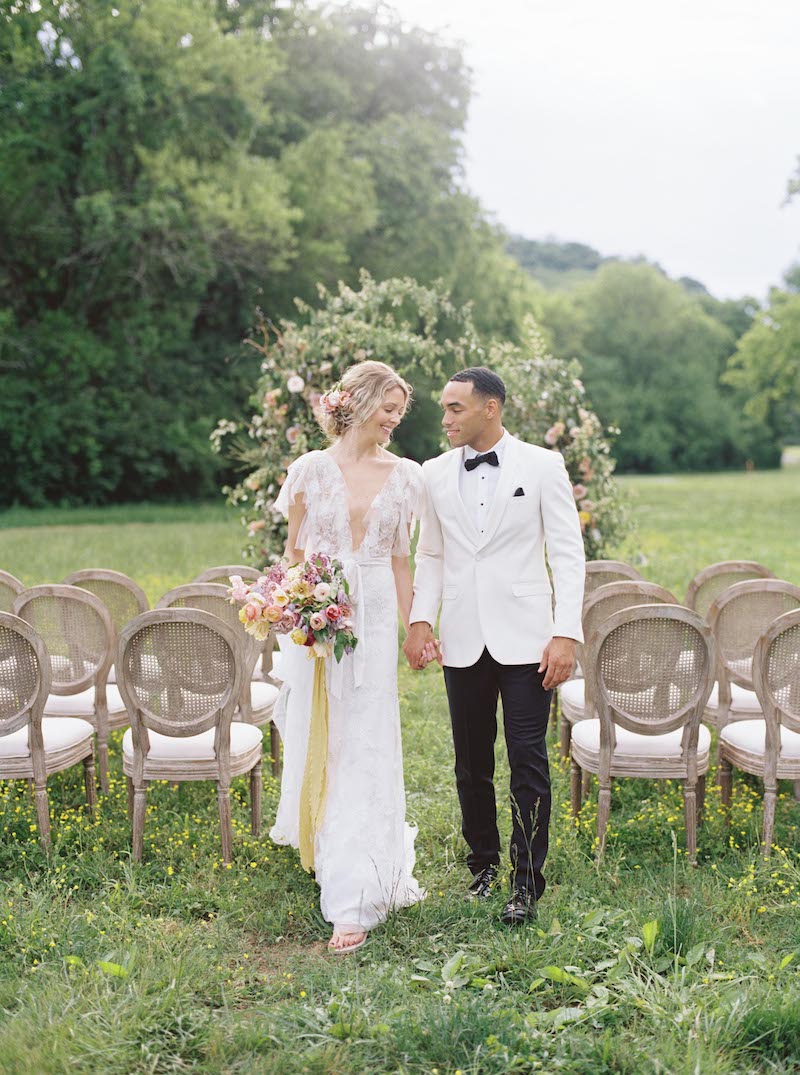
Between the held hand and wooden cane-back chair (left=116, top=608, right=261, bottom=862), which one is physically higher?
the held hand

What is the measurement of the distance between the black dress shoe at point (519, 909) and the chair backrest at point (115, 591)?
3.28 m

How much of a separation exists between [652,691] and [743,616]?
4.48 feet

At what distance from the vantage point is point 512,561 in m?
4.31

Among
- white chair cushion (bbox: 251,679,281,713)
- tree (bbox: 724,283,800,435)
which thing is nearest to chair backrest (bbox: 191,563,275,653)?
white chair cushion (bbox: 251,679,281,713)

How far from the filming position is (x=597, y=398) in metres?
64.6

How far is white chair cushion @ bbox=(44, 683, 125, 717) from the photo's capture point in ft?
19.7

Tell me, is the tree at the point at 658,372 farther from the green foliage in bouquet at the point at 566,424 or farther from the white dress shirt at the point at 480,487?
the white dress shirt at the point at 480,487

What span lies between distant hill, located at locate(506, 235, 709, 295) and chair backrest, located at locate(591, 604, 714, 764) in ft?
311

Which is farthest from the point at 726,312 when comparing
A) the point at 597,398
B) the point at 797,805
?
the point at 797,805

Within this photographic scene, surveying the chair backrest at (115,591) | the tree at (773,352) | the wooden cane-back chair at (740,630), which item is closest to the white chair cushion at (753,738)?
the wooden cane-back chair at (740,630)

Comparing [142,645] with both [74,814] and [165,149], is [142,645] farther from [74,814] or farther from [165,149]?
[165,149]

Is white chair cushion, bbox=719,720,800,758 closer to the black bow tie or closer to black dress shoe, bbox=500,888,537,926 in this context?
black dress shoe, bbox=500,888,537,926

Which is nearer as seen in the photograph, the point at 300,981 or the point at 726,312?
the point at 300,981

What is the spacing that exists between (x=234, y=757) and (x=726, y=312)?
81215 millimetres
